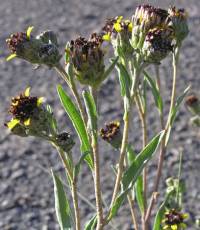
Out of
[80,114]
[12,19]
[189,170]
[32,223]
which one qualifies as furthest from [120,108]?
[80,114]

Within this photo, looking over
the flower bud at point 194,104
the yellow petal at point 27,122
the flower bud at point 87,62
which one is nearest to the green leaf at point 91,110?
the flower bud at point 87,62

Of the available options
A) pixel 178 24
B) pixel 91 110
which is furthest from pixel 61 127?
pixel 91 110

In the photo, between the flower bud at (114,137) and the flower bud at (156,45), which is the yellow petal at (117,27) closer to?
the flower bud at (156,45)

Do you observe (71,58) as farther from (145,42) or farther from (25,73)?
(25,73)

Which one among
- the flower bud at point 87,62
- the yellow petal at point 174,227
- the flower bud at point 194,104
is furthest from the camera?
the flower bud at point 194,104

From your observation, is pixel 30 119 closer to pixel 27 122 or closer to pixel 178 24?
pixel 27 122

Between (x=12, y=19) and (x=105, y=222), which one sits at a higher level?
(x=12, y=19)

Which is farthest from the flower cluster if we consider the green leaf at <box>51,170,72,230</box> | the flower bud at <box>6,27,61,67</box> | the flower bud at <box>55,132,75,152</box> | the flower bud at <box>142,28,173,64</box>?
the green leaf at <box>51,170,72,230</box>
